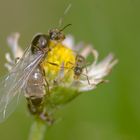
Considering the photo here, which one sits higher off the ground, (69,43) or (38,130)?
(69,43)

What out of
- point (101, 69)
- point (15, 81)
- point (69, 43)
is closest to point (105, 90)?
point (69, 43)

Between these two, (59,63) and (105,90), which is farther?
(105,90)

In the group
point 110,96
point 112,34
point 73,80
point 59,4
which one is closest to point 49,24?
point 59,4

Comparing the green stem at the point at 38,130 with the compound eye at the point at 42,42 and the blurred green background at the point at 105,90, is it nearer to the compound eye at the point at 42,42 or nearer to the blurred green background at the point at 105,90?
the compound eye at the point at 42,42

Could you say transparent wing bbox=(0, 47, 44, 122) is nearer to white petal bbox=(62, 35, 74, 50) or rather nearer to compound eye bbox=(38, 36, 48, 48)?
compound eye bbox=(38, 36, 48, 48)

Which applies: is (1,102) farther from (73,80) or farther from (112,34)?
(112,34)

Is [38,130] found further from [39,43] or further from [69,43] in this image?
[69,43]

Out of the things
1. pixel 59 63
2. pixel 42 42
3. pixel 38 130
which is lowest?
pixel 38 130
